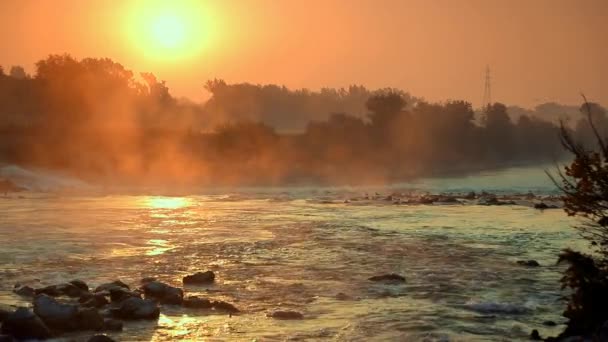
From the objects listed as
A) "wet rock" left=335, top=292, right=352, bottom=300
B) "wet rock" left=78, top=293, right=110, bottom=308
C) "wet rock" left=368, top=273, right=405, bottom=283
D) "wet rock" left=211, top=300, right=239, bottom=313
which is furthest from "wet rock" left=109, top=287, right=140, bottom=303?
"wet rock" left=368, top=273, right=405, bottom=283

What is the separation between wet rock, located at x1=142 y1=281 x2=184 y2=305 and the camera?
67.9 ft

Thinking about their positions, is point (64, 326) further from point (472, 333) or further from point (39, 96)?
point (39, 96)

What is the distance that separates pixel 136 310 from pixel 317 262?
1193 cm

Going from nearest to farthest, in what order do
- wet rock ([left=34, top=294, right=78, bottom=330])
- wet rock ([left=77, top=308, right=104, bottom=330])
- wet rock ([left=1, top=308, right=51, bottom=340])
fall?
1. wet rock ([left=1, top=308, right=51, bottom=340])
2. wet rock ([left=34, top=294, right=78, bottom=330])
3. wet rock ([left=77, top=308, right=104, bottom=330])

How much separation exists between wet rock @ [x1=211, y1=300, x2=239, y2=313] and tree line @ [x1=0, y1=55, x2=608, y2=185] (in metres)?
73.9

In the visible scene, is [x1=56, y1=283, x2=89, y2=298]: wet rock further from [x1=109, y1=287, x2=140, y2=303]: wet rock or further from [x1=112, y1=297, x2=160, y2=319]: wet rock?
[x1=112, y1=297, x2=160, y2=319]: wet rock

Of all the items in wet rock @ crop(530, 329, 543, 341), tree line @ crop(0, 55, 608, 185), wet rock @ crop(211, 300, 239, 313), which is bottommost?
wet rock @ crop(530, 329, 543, 341)

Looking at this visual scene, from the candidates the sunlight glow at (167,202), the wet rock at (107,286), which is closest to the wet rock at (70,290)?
the wet rock at (107,286)

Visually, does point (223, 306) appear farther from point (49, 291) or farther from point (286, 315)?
point (49, 291)

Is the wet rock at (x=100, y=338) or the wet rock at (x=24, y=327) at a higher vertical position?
the wet rock at (x=24, y=327)

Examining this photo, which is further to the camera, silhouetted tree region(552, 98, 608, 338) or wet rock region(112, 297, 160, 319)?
wet rock region(112, 297, 160, 319)

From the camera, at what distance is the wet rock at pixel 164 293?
20703 mm

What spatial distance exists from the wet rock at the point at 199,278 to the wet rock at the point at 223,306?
4073 millimetres

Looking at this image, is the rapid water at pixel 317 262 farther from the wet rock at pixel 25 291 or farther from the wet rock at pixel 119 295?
the wet rock at pixel 119 295
